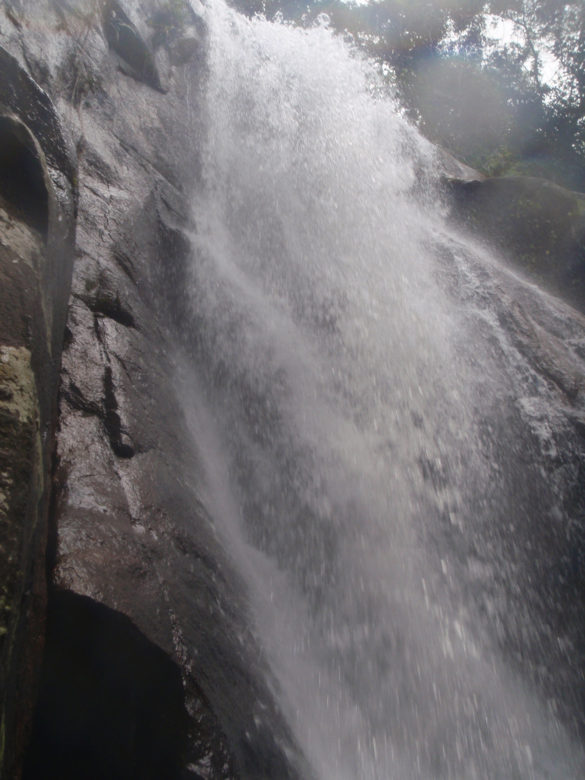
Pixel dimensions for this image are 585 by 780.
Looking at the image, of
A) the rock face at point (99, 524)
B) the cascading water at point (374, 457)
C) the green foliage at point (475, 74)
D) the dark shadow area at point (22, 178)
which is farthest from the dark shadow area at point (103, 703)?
the green foliage at point (475, 74)

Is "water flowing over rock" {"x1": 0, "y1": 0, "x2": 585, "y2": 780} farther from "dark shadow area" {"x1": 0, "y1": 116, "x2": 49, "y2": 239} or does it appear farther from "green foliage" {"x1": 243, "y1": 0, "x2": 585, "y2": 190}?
"green foliage" {"x1": 243, "y1": 0, "x2": 585, "y2": 190}

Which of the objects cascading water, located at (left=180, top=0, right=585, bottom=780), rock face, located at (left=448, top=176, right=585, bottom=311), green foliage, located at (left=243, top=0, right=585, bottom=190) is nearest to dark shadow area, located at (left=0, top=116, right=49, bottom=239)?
cascading water, located at (left=180, top=0, right=585, bottom=780)

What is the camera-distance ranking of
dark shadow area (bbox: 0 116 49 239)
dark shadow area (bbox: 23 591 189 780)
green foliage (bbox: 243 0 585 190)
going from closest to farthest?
dark shadow area (bbox: 23 591 189 780)
dark shadow area (bbox: 0 116 49 239)
green foliage (bbox: 243 0 585 190)

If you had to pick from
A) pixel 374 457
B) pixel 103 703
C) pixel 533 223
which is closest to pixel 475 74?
pixel 533 223

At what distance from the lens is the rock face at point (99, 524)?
211 centimetres

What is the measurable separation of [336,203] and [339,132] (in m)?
2.23

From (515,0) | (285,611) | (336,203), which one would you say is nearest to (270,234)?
(336,203)

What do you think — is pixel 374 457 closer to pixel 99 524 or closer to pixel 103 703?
pixel 99 524

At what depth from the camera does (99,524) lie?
107 inches

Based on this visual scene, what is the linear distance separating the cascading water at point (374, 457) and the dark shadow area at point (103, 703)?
3.81 feet

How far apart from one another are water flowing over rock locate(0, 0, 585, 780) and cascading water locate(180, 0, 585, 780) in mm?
31

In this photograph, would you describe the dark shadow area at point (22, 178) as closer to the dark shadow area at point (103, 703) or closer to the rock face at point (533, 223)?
the dark shadow area at point (103, 703)

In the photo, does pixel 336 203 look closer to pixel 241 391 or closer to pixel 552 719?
pixel 241 391

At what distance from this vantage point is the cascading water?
3.96 meters
